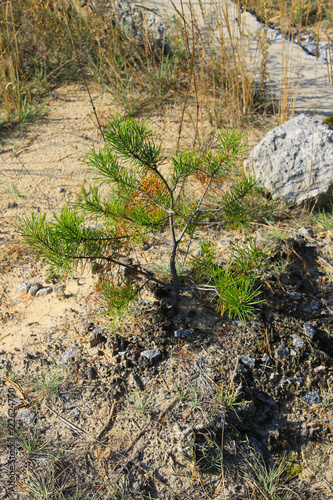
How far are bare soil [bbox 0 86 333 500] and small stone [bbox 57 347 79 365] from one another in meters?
0.02

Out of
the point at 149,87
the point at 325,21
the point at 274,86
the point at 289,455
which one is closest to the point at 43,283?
the point at 289,455

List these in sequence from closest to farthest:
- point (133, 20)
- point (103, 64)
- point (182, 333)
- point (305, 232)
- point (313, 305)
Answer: point (182, 333) < point (313, 305) < point (305, 232) < point (103, 64) < point (133, 20)

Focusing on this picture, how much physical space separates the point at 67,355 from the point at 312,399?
128cm

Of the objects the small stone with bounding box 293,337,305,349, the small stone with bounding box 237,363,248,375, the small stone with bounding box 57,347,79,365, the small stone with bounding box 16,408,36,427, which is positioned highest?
the small stone with bounding box 57,347,79,365

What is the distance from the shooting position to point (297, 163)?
3.00m

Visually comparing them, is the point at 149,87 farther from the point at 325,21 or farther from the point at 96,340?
the point at 325,21

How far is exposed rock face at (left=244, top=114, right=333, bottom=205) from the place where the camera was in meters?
2.95

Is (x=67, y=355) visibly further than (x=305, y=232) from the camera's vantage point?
No

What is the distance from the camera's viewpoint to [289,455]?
1.84m

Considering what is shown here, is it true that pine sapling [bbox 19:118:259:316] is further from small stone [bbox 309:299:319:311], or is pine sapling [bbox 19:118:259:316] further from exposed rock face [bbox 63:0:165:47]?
exposed rock face [bbox 63:0:165:47]

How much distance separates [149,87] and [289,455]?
3.62 m

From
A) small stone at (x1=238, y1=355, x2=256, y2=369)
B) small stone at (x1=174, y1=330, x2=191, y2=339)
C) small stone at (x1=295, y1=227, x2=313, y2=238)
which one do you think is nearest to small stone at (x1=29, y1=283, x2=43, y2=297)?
small stone at (x1=174, y1=330, x2=191, y2=339)

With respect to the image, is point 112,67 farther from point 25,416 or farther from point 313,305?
point 25,416

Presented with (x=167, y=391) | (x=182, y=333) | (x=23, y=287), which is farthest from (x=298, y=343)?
(x=23, y=287)
